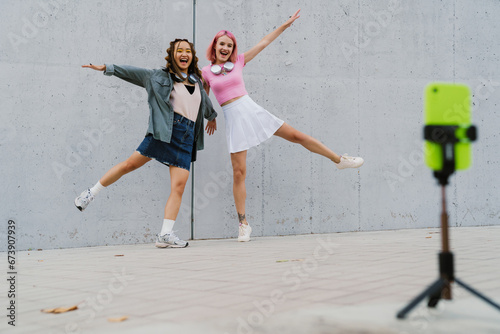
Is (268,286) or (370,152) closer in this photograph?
(268,286)

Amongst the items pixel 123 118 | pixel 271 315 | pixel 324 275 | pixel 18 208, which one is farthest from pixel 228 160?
pixel 271 315

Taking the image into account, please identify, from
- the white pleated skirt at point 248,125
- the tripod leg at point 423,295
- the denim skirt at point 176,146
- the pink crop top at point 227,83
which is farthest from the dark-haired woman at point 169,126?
the tripod leg at point 423,295

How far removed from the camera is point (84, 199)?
5.69 metres

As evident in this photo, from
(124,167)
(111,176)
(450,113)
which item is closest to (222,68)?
(124,167)

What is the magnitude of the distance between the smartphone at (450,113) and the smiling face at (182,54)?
423cm

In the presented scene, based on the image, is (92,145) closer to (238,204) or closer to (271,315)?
(238,204)

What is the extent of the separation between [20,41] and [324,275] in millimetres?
4427

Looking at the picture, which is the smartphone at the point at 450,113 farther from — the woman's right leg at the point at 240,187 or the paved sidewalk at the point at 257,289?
the woman's right leg at the point at 240,187

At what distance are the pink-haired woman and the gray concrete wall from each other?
0.52 m

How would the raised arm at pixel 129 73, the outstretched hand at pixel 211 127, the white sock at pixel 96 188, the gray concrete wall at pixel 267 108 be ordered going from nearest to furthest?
the raised arm at pixel 129 73 < the white sock at pixel 96 188 < the gray concrete wall at pixel 267 108 < the outstretched hand at pixel 211 127

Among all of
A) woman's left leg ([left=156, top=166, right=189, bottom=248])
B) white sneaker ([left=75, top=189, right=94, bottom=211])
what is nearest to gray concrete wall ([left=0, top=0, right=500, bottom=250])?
white sneaker ([left=75, top=189, right=94, bottom=211])

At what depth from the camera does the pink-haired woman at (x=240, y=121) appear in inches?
244

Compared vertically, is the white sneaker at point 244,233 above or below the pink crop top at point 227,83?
below

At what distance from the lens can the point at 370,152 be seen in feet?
23.9
